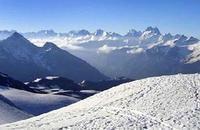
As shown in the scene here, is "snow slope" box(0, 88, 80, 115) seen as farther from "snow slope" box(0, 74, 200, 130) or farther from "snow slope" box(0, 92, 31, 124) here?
"snow slope" box(0, 74, 200, 130)

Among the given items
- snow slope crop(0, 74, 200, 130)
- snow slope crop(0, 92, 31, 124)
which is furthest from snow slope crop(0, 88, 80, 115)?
snow slope crop(0, 74, 200, 130)

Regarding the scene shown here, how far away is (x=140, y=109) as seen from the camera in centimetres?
3406

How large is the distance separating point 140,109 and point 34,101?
122721mm

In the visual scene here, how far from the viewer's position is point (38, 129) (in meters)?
31.2

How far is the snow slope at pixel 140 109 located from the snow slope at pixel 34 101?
98.4 meters

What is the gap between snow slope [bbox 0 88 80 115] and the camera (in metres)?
140

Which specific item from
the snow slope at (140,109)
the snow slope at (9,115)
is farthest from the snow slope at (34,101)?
the snow slope at (140,109)

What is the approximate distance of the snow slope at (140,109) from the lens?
30.4m

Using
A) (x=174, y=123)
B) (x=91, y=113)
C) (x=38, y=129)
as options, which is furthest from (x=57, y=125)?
(x=174, y=123)

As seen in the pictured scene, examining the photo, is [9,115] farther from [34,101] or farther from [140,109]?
[34,101]

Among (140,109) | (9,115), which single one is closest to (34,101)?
(9,115)

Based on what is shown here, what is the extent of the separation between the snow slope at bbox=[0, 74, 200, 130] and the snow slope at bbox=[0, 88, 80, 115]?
9835cm

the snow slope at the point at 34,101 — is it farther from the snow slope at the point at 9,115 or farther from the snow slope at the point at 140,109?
the snow slope at the point at 140,109

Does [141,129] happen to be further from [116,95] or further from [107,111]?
[116,95]
